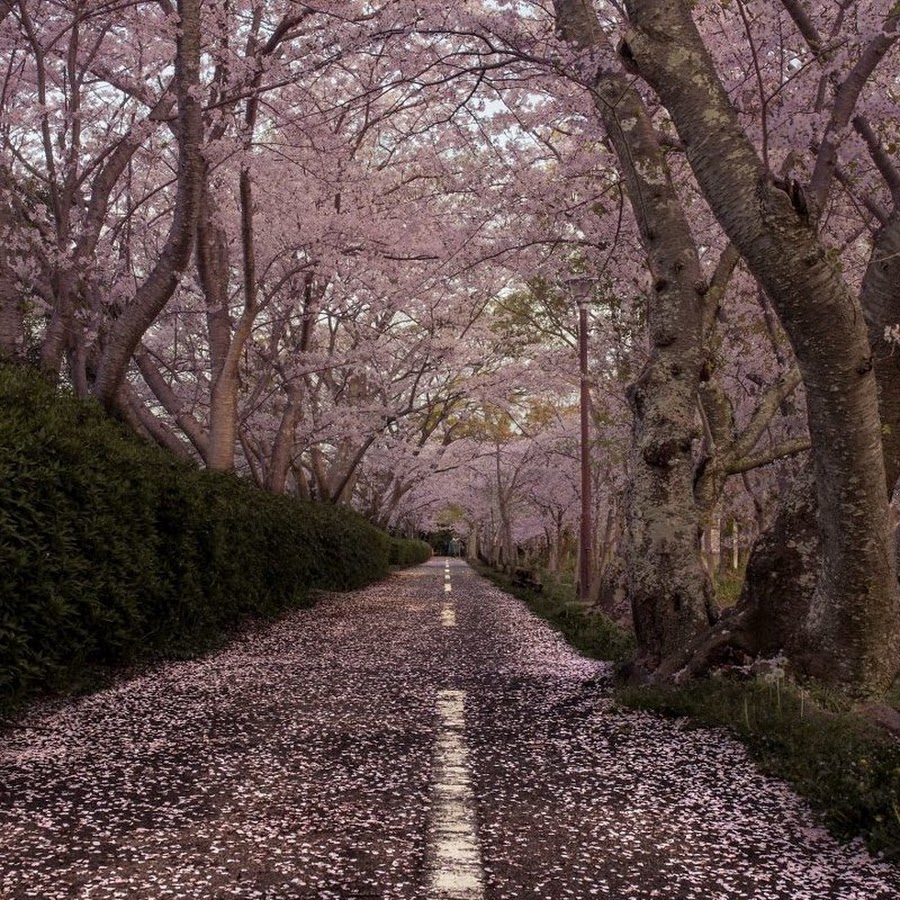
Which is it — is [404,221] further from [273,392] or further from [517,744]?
[517,744]

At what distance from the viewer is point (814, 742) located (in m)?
4.08

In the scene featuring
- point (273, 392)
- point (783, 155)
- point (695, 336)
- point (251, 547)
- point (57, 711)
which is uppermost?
point (783, 155)

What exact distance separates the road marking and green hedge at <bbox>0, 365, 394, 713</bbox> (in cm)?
264

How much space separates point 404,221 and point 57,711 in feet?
46.3

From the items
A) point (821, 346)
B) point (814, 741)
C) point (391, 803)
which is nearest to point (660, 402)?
point (821, 346)

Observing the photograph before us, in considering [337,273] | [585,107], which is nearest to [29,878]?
[585,107]

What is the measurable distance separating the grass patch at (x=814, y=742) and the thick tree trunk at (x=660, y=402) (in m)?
0.80

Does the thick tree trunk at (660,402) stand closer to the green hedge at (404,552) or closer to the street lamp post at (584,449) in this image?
the street lamp post at (584,449)

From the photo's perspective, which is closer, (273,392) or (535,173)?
(535,173)

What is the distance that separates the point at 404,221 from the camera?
57.1 feet

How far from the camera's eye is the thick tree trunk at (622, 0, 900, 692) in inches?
181

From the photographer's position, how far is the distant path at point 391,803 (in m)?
2.69

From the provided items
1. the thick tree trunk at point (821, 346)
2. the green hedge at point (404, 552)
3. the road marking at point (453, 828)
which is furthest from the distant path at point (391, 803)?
the green hedge at point (404, 552)

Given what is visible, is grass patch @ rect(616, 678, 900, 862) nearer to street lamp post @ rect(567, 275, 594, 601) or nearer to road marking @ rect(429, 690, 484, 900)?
road marking @ rect(429, 690, 484, 900)
